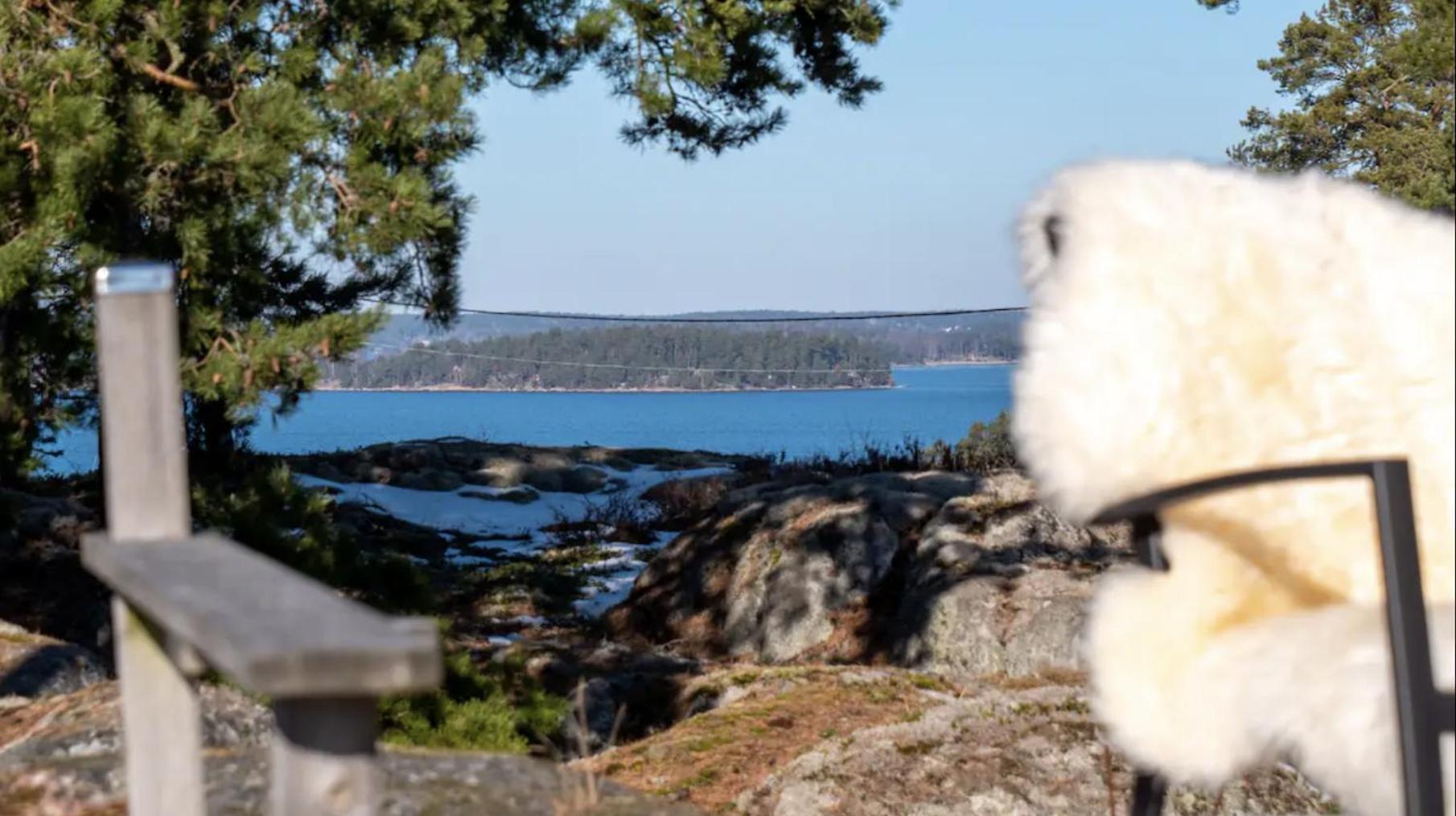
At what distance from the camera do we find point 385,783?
94.6 inches

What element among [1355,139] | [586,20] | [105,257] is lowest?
[105,257]

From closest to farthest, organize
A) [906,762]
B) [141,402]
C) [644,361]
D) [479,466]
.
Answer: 1. [141,402]
2. [906,762]
3. [479,466]
4. [644,361]

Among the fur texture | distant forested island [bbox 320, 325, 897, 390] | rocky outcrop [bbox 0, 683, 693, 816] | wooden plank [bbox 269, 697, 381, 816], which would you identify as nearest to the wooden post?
wooden plank [bbox 269, 697, 381, 816]

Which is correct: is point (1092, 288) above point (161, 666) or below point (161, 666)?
above

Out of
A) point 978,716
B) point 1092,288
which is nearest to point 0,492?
point 978,716

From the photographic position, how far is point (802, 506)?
6.39 m

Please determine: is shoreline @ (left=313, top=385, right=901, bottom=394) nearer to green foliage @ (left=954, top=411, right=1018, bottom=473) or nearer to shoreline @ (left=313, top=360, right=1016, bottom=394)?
shoreline @ (left=313, top=360, right=1016, bottom=394)

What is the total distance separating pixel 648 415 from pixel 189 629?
133 feet

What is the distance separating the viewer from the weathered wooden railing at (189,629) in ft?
3.14

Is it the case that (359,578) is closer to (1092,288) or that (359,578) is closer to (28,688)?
(28,688)

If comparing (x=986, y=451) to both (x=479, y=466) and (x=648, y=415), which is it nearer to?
(x=479, y=466)

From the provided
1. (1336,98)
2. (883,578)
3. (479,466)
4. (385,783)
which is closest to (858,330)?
(1336,98)

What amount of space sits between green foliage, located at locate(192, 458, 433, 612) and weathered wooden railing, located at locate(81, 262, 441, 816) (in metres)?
1.96

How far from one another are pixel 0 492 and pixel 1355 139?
12.6m
